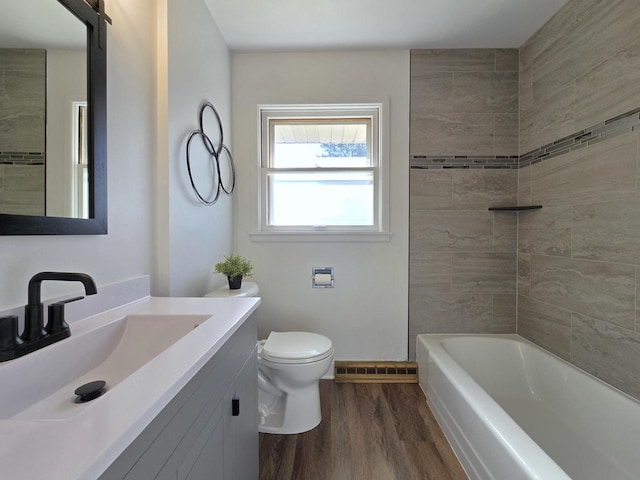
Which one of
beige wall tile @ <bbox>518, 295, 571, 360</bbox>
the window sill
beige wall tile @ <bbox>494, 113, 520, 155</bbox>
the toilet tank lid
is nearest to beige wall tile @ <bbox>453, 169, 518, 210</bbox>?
beige wall tile @ <bbox>494, 113, 520, 155</bbox>

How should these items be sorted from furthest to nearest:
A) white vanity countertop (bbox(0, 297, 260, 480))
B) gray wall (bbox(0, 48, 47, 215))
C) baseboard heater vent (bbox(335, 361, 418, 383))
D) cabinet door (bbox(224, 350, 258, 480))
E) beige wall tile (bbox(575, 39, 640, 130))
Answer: baseboard heater vent (bbox(335, 361, 418, 383)), beige wall tile (bbox(575, 39, 640, 130)), cabinet door (bbox(224, 350, 258, 480)), gray wall (bbox(0, 48, 47, 215)), white vanity countertop (bbox(0, 297, 260, 480))

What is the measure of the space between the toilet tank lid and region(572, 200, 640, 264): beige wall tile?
148 centimetres

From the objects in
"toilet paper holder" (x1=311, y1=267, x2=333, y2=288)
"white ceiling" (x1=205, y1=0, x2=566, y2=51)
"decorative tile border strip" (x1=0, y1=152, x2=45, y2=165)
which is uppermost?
"white ceiling" (x1=205, y1=0, x2=566, y2=51)

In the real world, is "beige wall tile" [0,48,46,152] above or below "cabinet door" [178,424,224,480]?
above

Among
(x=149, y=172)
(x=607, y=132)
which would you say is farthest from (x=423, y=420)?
(x=149, y=172)

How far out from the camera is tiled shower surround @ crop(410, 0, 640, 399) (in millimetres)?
1358

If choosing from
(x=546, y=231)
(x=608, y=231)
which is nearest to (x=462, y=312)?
(x=546, y=231)

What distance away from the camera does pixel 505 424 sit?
110 centimetres

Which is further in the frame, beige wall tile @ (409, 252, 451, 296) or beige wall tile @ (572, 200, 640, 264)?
beige wall tile @ (409, 252, 451, 296)

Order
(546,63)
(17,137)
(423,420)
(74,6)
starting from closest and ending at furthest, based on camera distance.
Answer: (17,137)
(74,6)
(423,420)
(546,63)

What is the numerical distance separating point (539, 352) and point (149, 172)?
241 centimetres

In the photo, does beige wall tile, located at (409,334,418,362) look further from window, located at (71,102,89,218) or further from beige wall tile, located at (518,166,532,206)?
window, located at (71,102,89,218)

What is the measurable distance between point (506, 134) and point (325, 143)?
1339 mm

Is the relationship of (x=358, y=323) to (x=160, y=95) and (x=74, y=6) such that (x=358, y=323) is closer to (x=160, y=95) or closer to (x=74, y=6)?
(x=160, y=95)
